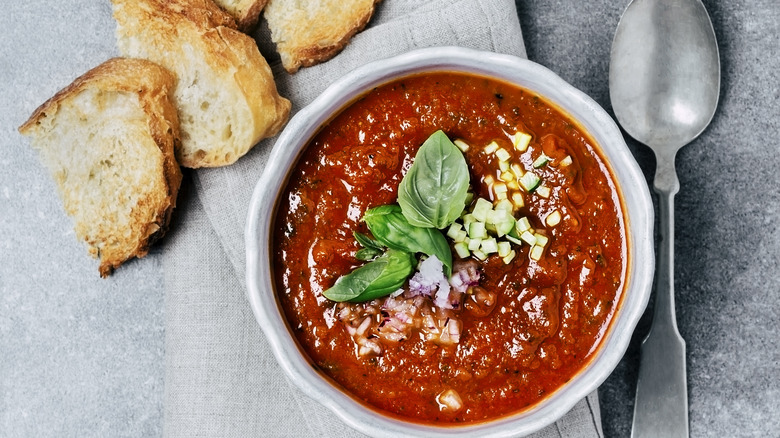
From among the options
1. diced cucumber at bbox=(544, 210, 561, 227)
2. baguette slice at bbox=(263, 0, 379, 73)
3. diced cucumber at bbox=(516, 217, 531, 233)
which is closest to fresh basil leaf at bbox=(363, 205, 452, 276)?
diced cucumber at bbox=(516, 217, 531, 233)

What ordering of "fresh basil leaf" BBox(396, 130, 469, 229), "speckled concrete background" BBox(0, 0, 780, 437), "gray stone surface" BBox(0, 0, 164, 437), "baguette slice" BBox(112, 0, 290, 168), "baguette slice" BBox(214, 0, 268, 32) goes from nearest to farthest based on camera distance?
"fresh basil leaf" BBox(396, 130, 469, 229) < "baguette slice" BBox(112, 0, 290, 168) < "baguette slice" BBox(214, 0, 268, 32) < "speckled concrete background" BBox(0, 0, 780, 437) < "gray stone surface" BBox(0, 0, 164, 437)

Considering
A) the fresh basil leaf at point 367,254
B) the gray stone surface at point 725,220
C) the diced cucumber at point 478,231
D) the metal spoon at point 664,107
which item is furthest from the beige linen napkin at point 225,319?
the diced cucumber at point 478,231

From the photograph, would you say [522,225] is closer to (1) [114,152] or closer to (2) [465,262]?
(2) [465,262]

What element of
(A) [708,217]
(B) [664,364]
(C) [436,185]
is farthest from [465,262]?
(A) [708,217]

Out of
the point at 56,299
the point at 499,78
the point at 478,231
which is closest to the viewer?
the point at 478,231

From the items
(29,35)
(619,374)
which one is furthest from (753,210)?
(29,35)

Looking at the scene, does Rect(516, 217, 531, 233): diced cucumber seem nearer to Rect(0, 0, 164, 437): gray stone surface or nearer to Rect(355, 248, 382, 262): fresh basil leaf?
Rect(355, 248, 382, 262): fresh basil leaf

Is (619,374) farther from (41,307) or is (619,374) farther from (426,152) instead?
(41,307)
